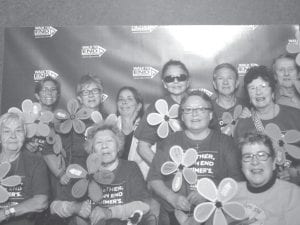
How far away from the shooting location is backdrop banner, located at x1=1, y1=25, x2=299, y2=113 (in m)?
1.33

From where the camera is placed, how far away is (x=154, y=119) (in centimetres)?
131

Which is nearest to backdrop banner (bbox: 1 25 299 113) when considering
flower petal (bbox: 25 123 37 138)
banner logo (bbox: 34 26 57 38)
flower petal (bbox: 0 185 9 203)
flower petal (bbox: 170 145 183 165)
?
banner logo (bbox: 34 26 57 38)

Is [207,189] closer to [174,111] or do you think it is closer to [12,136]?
[174,111]

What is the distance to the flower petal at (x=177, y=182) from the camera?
1.25 m

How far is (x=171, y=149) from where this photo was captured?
4.19 feet

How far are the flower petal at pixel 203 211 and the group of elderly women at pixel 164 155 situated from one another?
0.06 ft

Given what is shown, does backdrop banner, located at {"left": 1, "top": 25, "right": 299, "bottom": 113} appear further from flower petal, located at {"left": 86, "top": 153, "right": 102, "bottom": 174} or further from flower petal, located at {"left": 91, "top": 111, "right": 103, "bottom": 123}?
flower petal, located at {"left": 86, "top": 153, "right": 102, "bottom": 174}

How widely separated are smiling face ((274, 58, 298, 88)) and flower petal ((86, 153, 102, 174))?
0.75 meters

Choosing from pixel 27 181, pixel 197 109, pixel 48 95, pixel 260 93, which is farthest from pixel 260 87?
pixel 27 181

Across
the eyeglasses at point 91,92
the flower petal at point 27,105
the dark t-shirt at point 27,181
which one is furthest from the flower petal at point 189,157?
the flower petal at point 27,105

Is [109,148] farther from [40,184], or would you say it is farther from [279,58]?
[279,58]

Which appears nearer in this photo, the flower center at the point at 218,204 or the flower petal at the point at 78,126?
the flower center at the point at 218,204

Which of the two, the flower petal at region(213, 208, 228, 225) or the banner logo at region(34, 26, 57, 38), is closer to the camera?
the flower petal at region(213, 208, 228, 225)

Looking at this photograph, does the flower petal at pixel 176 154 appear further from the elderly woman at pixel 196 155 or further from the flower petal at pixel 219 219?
the flower petal at pixel 219 219
